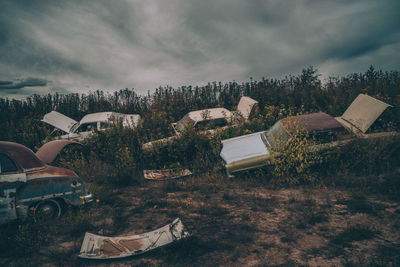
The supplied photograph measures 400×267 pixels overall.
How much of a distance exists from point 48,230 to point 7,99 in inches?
503

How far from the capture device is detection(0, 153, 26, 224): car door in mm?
3561

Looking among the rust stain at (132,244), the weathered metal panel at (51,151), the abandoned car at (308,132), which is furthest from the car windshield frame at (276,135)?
the weathered metal panel at (51,151)

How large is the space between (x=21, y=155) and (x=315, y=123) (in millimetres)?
6561

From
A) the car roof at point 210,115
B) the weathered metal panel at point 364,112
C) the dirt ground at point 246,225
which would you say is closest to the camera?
the dirt ground at point 246,225

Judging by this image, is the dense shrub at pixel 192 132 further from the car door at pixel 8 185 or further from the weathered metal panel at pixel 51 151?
the car door at pixel 8 185

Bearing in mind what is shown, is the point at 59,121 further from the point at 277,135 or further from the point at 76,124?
the point at 277,135

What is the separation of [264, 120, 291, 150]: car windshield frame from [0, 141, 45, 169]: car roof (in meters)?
5.19

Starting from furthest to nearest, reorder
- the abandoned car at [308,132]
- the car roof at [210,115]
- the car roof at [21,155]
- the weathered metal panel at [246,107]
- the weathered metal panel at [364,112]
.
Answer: the weathered metal panel at [246,107] → the car roof at [210,115] → the weathered metal panel at [364,112] → the abandoned car at [308,132] → the car roof at [21,155]

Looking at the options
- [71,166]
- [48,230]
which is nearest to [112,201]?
[48,230]

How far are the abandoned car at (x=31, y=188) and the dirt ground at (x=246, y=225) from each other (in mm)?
376

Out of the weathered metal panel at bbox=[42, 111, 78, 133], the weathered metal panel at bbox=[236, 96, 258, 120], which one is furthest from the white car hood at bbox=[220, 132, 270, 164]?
the weathered metal panel at bbox=[42, 111, 78, 133]

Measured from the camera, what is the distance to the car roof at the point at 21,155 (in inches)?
152

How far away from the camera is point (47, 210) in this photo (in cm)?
405

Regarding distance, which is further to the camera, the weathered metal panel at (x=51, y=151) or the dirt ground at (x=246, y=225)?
the weathered metal panel at (x=51, y=151)
